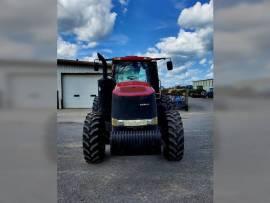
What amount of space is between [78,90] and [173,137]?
12458mm

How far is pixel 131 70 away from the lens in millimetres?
4586

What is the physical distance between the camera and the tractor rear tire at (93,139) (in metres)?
4.08

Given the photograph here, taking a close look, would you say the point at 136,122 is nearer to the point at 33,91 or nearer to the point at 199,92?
the point at 33,91

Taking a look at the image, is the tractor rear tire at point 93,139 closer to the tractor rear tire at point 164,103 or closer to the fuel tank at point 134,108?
the fuel tank at point 134,108

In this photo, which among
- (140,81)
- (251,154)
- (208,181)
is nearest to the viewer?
(251,154)

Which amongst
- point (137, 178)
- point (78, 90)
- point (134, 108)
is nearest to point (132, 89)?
point (134, 108)

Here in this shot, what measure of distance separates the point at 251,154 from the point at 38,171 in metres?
0.82

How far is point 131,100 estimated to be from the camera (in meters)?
3.89

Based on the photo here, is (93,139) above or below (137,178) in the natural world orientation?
above

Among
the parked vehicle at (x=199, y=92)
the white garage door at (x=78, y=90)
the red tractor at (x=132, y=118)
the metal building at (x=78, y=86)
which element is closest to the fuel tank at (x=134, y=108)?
the red tractor at (x=132, y=118)

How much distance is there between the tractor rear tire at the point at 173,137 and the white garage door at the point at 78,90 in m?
11.9

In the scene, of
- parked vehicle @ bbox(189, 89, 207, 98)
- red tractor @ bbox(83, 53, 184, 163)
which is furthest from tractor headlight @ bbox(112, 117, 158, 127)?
parked vehicle @ bbox(189, 89, 207, 98)

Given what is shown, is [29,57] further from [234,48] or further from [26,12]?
[234,48]

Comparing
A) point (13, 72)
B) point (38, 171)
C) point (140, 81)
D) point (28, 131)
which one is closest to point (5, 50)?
point (13, 72)
